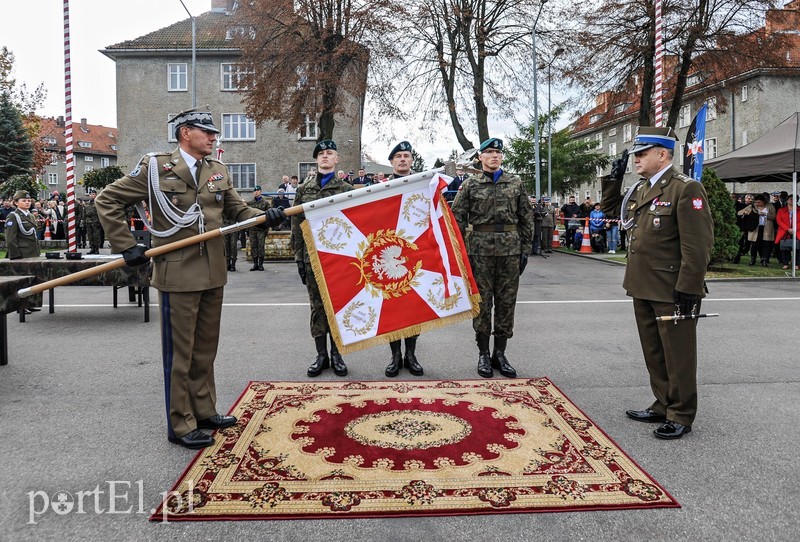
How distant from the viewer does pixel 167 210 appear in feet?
13.7

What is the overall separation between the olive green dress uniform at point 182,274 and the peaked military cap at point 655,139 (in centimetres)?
316

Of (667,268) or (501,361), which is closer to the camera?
(667,268)

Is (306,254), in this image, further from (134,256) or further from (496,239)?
(134,256)

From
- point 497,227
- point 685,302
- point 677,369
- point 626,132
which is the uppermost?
point 626,132

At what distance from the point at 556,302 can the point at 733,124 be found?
37814mm

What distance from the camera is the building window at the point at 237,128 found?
4247cm

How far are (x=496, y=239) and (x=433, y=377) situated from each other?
1.47 meters

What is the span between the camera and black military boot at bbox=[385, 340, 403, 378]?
235 inches

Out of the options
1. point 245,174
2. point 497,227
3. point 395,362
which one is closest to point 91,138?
point 245,174

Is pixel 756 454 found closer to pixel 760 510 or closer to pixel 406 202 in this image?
pixel 760 510

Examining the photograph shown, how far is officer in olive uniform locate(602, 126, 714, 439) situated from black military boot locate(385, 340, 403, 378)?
2.22 meters

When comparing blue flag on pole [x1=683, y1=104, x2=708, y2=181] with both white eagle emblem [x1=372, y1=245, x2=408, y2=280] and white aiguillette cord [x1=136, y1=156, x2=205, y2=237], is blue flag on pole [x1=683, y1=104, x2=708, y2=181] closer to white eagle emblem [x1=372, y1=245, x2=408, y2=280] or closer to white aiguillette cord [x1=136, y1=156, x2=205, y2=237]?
white eagle emblem [x1=372, y1=245, x2=408, y2=280]

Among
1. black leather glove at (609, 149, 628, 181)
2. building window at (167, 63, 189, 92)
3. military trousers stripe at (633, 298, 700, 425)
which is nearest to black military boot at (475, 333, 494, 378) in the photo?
military trousers stripe at (633, 298, 700, 425)

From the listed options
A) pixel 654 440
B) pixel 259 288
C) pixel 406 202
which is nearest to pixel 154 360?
pixel 406 202
